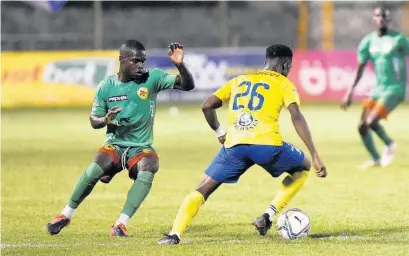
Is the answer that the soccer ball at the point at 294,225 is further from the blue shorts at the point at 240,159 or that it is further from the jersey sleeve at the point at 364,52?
the jersey sleeve at the point at 364,52

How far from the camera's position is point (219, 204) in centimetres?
1362

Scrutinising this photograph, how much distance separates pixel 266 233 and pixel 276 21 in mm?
30254

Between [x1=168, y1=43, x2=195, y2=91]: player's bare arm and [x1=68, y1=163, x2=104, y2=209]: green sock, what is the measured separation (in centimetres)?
113

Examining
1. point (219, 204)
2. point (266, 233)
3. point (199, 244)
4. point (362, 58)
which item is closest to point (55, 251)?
point (199, 244)

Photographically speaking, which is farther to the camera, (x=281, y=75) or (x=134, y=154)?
(x=134, y=154)

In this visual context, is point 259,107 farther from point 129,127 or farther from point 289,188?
point 129,127

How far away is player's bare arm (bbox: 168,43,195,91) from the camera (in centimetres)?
1055

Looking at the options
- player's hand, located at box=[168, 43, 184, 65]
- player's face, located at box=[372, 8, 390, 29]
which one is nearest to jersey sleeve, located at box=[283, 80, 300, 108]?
player's hand, located at box=[168, 43, 184, 65]

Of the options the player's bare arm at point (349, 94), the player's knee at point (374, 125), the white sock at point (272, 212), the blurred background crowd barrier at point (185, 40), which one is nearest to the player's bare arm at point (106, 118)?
the white sock at point (272, 212)

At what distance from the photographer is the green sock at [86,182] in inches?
435

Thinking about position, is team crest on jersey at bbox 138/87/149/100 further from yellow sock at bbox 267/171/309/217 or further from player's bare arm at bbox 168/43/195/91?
yellow sock at bbox 267/171/309/217

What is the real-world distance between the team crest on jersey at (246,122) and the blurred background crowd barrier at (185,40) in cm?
2245

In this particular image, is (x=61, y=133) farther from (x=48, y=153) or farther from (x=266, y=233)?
(x=266, y=233)

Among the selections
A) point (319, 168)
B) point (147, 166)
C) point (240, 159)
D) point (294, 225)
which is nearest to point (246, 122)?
point (240, 159)
